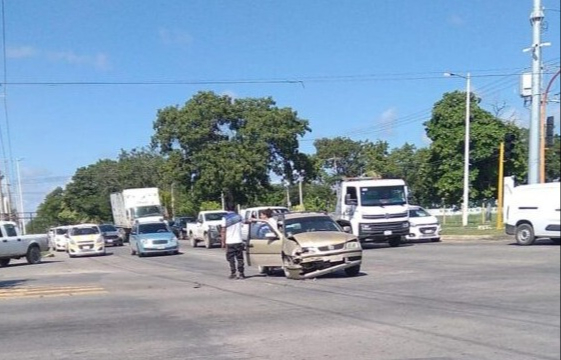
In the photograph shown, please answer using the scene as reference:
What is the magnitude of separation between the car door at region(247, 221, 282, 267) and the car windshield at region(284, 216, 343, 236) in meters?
0.38

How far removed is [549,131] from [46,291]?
666 inches

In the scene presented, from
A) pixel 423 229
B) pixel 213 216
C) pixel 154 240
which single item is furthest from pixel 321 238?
pixel 213 216

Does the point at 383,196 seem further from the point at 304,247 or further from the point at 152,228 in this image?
the point at 152,228

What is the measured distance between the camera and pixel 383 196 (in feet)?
84.8

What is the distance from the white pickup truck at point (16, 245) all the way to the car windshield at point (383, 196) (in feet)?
52.9

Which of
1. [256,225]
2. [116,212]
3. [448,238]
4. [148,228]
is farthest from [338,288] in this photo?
[116,212]

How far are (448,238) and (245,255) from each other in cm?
1494

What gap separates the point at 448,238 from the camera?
104ft

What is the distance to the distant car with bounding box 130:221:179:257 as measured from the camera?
32.9m

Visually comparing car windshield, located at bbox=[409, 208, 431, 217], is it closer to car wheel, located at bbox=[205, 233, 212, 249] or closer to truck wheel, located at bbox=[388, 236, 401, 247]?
truck wheel, located at bbox=[388, 236, 401, 247]

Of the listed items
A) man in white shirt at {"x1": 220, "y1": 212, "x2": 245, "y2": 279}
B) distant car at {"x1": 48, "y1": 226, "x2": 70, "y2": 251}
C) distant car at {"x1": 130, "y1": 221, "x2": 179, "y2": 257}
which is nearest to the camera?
man in white shirt at {"x1": 220, "y1": 212, "x2": 245, "y2": 279}

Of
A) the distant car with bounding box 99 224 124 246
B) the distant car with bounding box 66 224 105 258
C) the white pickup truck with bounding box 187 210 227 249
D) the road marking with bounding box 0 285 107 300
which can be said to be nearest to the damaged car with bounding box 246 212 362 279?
the road marking with bounding box 0 285 107 300

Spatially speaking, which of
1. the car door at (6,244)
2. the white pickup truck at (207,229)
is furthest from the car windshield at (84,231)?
the car door at (6,244)

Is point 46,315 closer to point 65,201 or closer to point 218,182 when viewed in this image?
point 218,182
